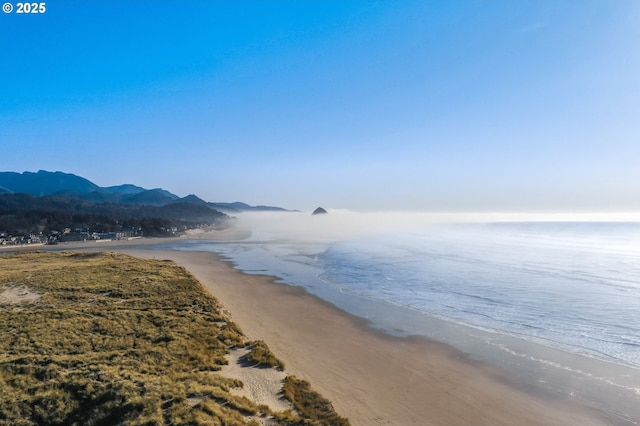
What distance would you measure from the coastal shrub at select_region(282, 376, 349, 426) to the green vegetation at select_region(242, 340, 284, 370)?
4.11 feet

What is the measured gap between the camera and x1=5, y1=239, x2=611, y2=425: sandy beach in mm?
12070

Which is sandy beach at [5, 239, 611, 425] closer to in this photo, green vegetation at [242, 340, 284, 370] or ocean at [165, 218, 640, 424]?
green vegetation at [242, 340, 284, 370]

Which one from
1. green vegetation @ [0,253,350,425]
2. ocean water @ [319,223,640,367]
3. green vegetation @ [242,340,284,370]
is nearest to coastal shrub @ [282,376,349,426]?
green vegetation @ [0,253,350,425]

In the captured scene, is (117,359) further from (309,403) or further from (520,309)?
(520,309)

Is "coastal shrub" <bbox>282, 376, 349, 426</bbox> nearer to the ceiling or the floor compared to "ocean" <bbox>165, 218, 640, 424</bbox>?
nearer to the floor

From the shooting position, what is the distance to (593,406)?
1270cm

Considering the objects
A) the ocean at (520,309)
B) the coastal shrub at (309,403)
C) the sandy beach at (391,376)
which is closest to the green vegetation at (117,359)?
the coastal shrub at (309,403)

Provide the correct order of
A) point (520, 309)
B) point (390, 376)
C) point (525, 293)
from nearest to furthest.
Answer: point (390, 376) → point (520, 309) → point (525, 293)

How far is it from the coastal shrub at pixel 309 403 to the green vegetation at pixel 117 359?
1.76 ft

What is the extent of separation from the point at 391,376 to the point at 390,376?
1.8 inches

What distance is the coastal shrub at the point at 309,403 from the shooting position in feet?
35.5

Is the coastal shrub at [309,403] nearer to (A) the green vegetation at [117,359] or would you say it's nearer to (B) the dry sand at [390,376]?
(A) the green vegetation at [117,359]

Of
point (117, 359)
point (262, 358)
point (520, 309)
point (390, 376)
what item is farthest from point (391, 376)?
point (520, 309)

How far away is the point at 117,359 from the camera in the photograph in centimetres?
1345
